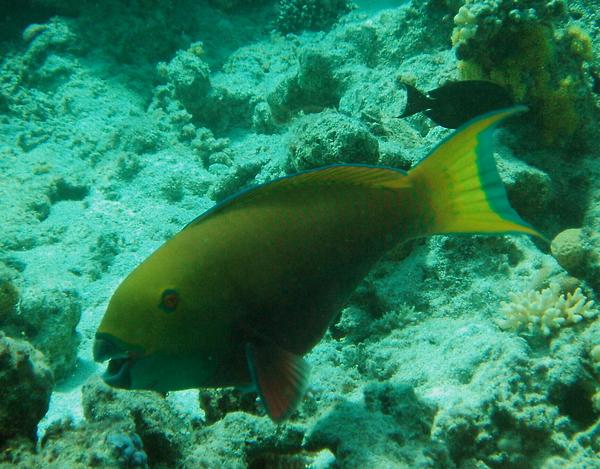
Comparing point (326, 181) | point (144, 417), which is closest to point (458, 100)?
point (326, 181)

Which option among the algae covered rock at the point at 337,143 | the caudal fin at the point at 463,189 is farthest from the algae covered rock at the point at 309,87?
the caudal fin at the point at 463,189

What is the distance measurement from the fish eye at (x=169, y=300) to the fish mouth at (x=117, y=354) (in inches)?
6.3

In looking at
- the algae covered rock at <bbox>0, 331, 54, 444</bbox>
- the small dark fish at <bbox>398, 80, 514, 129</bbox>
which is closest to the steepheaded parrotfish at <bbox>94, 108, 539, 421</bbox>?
the algae covered rock at <bbox>0, 331, 54, 444</bbox>

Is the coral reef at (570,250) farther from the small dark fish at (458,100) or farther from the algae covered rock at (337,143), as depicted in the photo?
the algae covered rock at (337,143)

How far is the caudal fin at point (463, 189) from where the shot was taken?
160cm

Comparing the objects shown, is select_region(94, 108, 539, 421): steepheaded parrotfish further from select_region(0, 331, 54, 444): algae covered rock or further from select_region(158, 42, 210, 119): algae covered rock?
select_region(158, 42, 210, 119): algae covered rock

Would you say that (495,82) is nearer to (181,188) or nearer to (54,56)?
(181,188)

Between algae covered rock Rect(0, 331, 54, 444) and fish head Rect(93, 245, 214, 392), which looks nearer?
fish head Rect(93, 245, 214, 392)

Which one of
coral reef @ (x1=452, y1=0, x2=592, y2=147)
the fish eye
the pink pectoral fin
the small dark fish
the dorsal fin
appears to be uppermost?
coral reef @ (x1=452, y1=0, x2=592, y2=147)

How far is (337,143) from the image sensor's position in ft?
12.9

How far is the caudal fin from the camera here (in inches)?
63.0

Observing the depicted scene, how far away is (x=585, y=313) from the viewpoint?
291 cm

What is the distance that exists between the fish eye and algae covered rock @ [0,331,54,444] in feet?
4.57

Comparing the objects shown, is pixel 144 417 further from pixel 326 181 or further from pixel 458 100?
pixel 458 100
